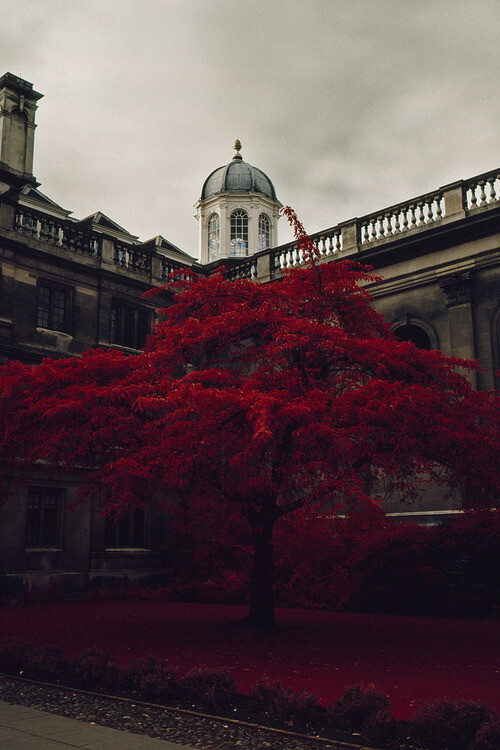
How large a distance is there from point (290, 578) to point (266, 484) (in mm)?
10328

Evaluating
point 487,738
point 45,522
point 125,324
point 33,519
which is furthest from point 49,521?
point 487,738

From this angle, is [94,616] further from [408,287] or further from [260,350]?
[408,287]

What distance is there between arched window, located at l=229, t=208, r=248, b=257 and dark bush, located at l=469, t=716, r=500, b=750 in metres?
42.0

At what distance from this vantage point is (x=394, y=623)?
18.0 meters

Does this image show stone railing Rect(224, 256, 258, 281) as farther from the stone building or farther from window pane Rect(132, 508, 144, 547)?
window pane Rect(132, 508, 144, 547)

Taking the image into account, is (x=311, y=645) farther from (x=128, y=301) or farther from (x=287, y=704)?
(x=128, y=301)

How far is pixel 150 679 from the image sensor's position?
364 inches

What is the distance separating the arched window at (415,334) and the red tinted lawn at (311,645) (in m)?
10.5

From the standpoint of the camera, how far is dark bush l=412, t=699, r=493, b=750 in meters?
7.17

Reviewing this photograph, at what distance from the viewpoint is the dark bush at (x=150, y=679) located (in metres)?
9.18

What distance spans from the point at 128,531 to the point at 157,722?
66.3 feet

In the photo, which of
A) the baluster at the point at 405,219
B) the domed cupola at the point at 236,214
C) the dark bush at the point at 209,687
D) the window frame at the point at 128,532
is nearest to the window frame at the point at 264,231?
the domed cupola at the point at 236,214

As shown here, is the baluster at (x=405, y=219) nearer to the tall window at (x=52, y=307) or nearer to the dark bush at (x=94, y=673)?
the tall window at (x=52, y=307)

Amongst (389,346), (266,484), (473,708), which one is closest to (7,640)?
(266,484)
